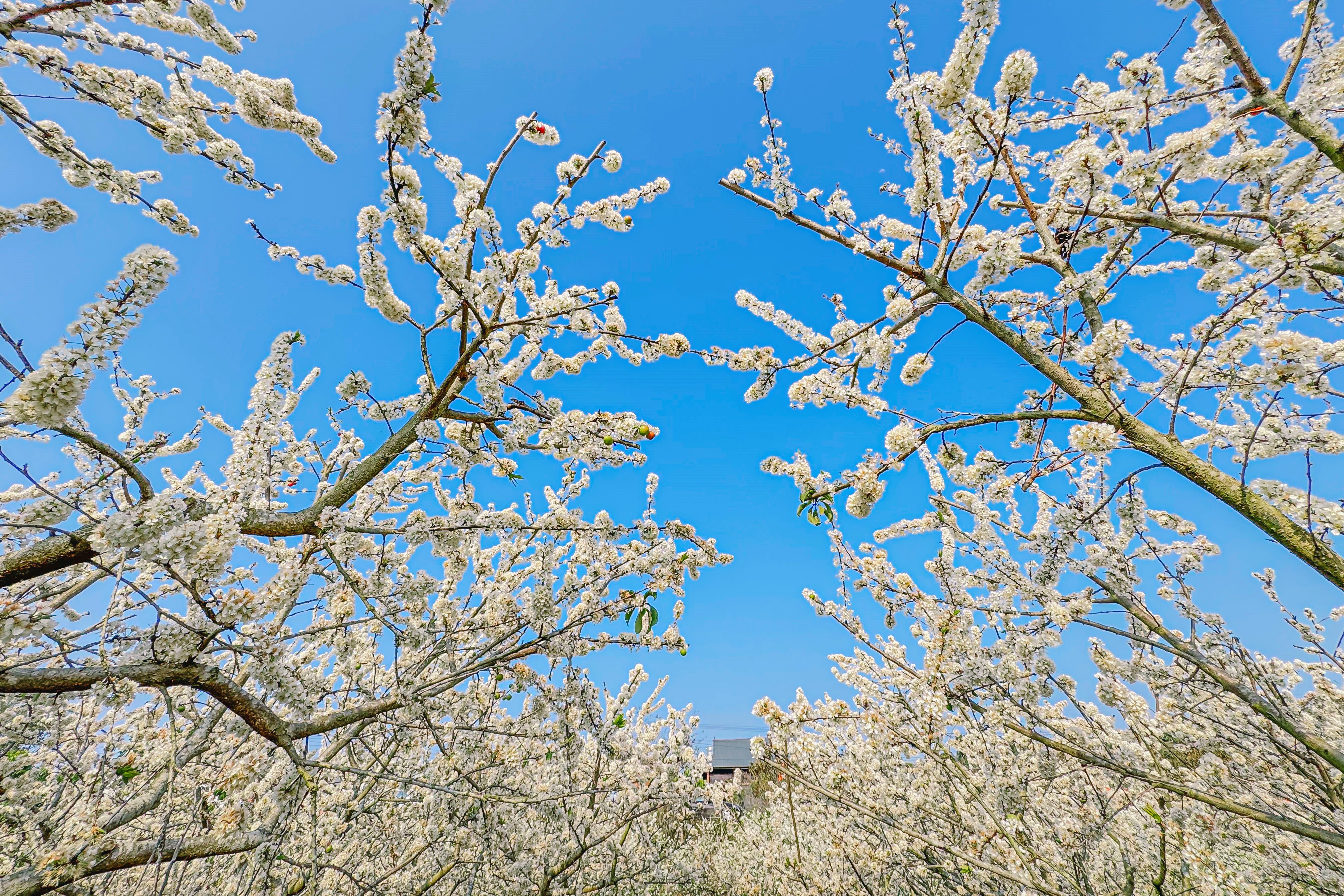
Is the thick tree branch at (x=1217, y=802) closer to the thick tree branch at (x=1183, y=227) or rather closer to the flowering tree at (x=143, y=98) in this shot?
the thick tree branch at (x=1183, y=227)

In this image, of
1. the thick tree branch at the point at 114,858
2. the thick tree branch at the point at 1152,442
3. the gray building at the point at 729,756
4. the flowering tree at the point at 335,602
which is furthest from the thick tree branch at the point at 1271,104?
the gray building at the point at 729,756

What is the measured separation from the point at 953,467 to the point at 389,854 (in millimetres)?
7412

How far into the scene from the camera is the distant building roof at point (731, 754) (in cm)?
2599

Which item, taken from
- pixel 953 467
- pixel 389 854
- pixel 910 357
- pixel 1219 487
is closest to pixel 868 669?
pixel 953 467

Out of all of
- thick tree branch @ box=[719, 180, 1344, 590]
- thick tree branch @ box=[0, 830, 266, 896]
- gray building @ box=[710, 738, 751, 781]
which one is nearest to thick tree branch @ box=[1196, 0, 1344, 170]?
thick tree branch @ box=[719, 180, 1344, 590]

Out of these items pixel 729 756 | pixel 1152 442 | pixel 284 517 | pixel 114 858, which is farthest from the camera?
pixel 729 756

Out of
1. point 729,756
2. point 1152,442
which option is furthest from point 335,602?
point 729,756

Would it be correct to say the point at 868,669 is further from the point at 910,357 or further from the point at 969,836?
the point at 910,357

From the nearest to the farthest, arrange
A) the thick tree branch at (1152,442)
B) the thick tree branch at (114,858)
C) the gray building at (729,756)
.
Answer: the thick tree branch at (1152,442)
the thick tree branch at (114,858)
the gray building at (729,756)

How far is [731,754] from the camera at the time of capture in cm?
2752

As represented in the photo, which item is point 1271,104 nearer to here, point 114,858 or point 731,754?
point 114,858

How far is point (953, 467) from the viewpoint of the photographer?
9.87 ft

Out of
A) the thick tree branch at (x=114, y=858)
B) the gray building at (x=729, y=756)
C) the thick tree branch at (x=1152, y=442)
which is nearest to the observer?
the thick tree branch at (x=1152, y=442)

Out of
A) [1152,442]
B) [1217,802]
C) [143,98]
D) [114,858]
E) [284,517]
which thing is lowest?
[114,858]
